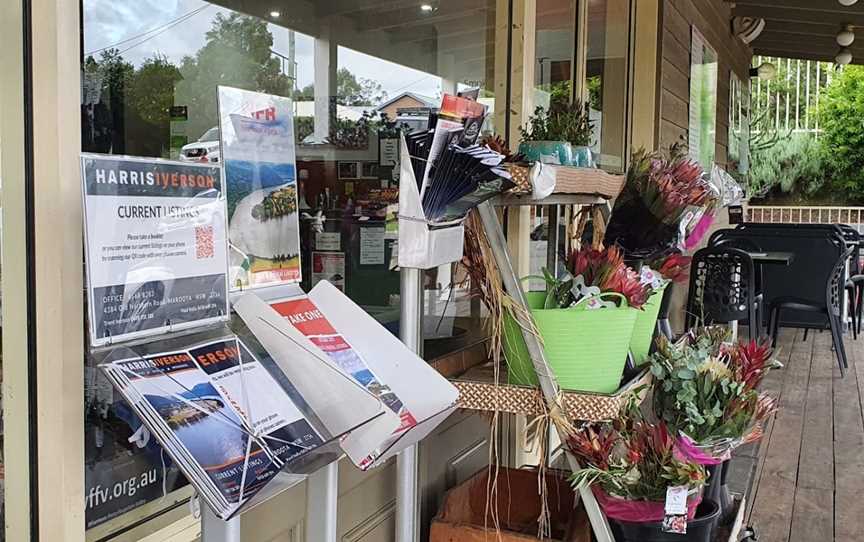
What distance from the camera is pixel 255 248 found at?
1.22m

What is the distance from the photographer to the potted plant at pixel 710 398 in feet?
5.57

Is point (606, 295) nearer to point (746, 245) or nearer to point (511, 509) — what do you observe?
point (511, 509)

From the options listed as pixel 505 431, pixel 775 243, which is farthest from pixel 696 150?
pixel 505 431

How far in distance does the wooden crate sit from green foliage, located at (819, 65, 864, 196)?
15.6 metres

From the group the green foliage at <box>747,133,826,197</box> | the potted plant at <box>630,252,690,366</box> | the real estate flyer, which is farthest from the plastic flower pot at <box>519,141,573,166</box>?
the green foliage at <box>747,133,826,197</box>

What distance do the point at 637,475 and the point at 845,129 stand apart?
17.0 meters

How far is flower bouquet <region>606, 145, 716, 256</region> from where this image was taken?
6.45 ft

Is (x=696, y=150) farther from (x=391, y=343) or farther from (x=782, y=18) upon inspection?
(x=391, y=343)

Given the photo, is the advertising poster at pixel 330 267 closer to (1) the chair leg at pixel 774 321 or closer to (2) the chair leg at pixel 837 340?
(2) the chair leg at pixel 837 340

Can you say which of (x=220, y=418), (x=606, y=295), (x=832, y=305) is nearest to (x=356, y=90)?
(x=606, y=295)

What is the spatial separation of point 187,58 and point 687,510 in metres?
1.53

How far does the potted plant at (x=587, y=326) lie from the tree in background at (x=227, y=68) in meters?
0.71

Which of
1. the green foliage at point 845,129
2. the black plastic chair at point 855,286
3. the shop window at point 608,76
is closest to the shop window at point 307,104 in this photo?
the shop window at point 608,76

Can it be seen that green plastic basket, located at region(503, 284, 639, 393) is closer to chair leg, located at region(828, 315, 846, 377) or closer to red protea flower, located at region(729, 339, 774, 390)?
red protea flower, located at region(729, 339, 774, 390)
